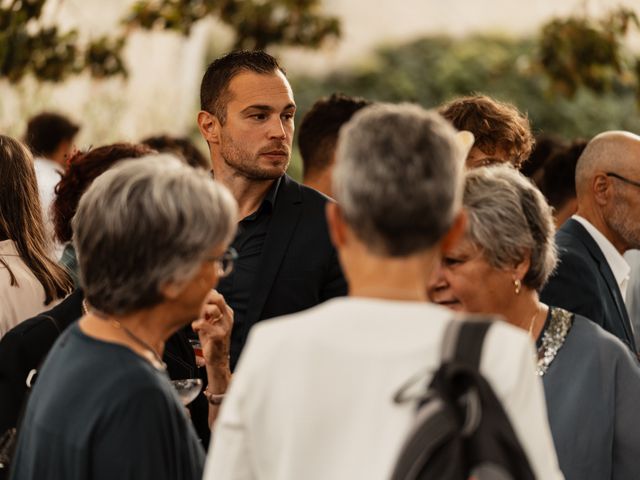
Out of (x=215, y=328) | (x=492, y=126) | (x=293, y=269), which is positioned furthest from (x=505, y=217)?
(x=492, y=126)

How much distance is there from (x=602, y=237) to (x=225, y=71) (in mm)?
1794

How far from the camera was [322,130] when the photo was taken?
6605 mm

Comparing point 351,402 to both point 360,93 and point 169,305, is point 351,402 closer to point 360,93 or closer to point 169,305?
point 169,305

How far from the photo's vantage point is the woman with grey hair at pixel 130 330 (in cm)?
276

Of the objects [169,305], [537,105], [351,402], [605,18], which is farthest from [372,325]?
[537,105]

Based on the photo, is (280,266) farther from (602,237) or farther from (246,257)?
(602,237)

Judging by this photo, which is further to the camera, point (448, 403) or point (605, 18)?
point (605, 18)

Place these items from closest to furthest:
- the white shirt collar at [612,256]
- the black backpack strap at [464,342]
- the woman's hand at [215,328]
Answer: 1. the black backpack strap at [464,342]
2. the woman's hand at [215,328]
3. the white shirt collar at [612,256]

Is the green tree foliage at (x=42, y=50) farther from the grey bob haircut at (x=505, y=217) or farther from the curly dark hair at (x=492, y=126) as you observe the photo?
the grey bob haircut at (x=505, y=217)

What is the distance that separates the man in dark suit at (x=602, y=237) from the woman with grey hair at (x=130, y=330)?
244 centimetres

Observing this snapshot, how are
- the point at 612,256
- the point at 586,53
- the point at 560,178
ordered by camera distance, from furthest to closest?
the point at 586,53 < the point at 560,178 < the point at 612,256

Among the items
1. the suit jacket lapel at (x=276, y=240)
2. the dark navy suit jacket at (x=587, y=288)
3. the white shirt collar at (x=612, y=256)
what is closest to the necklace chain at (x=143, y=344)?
the suit jacket lapel at (x=276, y=240)

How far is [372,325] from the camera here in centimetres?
240

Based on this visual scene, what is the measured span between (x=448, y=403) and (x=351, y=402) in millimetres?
197
